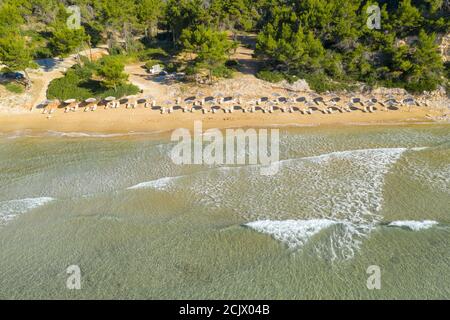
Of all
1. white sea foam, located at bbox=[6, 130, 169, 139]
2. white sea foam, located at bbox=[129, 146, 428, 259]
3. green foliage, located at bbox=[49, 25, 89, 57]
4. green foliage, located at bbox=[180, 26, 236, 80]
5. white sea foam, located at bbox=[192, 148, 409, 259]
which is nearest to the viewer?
white sea foam, located at bbox=[129, 146, 428, 259]

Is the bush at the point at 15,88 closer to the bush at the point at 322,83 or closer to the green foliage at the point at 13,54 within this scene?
the green foliage at the point at 13,54

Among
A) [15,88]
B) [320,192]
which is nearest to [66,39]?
[15,88]

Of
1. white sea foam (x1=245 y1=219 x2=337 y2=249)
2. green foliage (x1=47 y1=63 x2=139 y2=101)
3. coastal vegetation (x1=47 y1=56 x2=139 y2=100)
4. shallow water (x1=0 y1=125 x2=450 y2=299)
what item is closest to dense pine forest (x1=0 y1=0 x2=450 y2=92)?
coastal vegetation (x1=47 y1=56 x2=139 y2=100)

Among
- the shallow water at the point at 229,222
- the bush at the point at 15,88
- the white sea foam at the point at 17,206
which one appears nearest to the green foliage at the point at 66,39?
the bush at the point at 15,88

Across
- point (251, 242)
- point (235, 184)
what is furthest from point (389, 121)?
point (251, 242)

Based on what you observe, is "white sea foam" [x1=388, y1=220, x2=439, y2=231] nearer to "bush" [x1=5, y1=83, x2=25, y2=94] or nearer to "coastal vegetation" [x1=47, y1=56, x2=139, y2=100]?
"coastal vegetation" [x1=47, y1=56, x2=139, y2=100]
